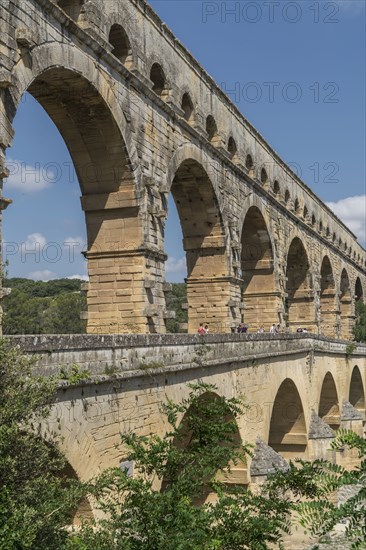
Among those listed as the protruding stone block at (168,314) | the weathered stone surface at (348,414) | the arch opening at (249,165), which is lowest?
the weathered stone surface at (348,414)

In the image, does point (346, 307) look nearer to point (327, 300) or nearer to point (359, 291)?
point (327, 300)

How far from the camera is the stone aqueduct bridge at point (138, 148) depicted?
44.1 ft

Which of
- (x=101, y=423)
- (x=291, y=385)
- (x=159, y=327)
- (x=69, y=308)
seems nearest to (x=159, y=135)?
(x=159, y=327)

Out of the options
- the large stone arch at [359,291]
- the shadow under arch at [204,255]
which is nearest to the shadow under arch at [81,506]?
the shadow under arch at [204,255]

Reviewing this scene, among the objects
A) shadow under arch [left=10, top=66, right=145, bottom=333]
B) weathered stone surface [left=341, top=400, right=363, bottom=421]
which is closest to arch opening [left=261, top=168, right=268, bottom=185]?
weathered stone surface [left=341, top=400, right=363, bottom=421]

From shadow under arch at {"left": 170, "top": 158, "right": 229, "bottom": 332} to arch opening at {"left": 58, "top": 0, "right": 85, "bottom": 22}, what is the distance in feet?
27.9

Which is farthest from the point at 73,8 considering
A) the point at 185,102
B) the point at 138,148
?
the point at 185,102

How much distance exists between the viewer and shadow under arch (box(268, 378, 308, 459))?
2250 centimetres

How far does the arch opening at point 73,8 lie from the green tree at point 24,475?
1021cm

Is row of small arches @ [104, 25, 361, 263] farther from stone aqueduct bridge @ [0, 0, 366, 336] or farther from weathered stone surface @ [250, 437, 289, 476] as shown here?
weathered stone surface @ [250, 437, 289, 476]

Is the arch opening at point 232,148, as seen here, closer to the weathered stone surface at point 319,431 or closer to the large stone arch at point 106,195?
the large stone arch at point 106,195

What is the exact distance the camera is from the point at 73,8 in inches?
584

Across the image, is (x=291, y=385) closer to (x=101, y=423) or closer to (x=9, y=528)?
(x=101, y=423)

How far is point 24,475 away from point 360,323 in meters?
50.3
